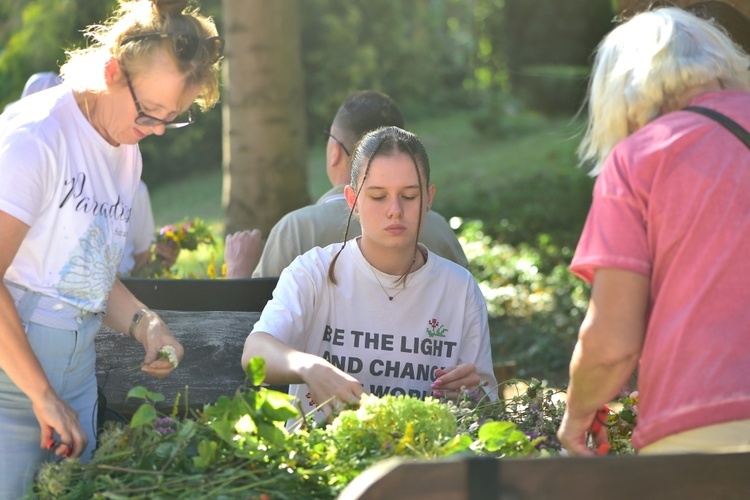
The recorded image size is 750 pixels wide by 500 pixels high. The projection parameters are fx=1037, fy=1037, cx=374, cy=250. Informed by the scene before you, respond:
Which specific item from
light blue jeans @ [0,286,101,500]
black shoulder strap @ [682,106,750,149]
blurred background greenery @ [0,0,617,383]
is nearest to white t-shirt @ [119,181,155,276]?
light blue jeans @ [0,286,101,500]

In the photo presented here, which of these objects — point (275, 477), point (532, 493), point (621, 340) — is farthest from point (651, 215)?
point (275, 477)

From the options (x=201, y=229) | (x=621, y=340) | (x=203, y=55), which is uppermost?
(x=203, y=55)

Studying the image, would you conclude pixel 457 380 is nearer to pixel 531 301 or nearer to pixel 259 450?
A: pixel 259 450

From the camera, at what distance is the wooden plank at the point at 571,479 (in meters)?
1.89

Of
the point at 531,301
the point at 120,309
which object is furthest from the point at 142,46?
the point at 531,301

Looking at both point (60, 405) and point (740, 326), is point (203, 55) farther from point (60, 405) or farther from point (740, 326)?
point (740, 326)

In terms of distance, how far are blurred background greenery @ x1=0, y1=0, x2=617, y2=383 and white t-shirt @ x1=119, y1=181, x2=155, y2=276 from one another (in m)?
5.09

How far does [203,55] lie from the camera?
2904 millimetres

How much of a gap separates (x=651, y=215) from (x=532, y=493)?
0.62 metres

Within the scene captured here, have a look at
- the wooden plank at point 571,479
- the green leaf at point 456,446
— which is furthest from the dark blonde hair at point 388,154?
the wooden plank at point 571,479

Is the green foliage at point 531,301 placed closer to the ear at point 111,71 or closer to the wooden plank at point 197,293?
the wooden plank at point 197,293

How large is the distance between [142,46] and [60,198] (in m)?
0.47

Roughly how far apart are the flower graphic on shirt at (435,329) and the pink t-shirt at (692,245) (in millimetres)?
1200

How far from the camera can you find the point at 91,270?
277 cm
